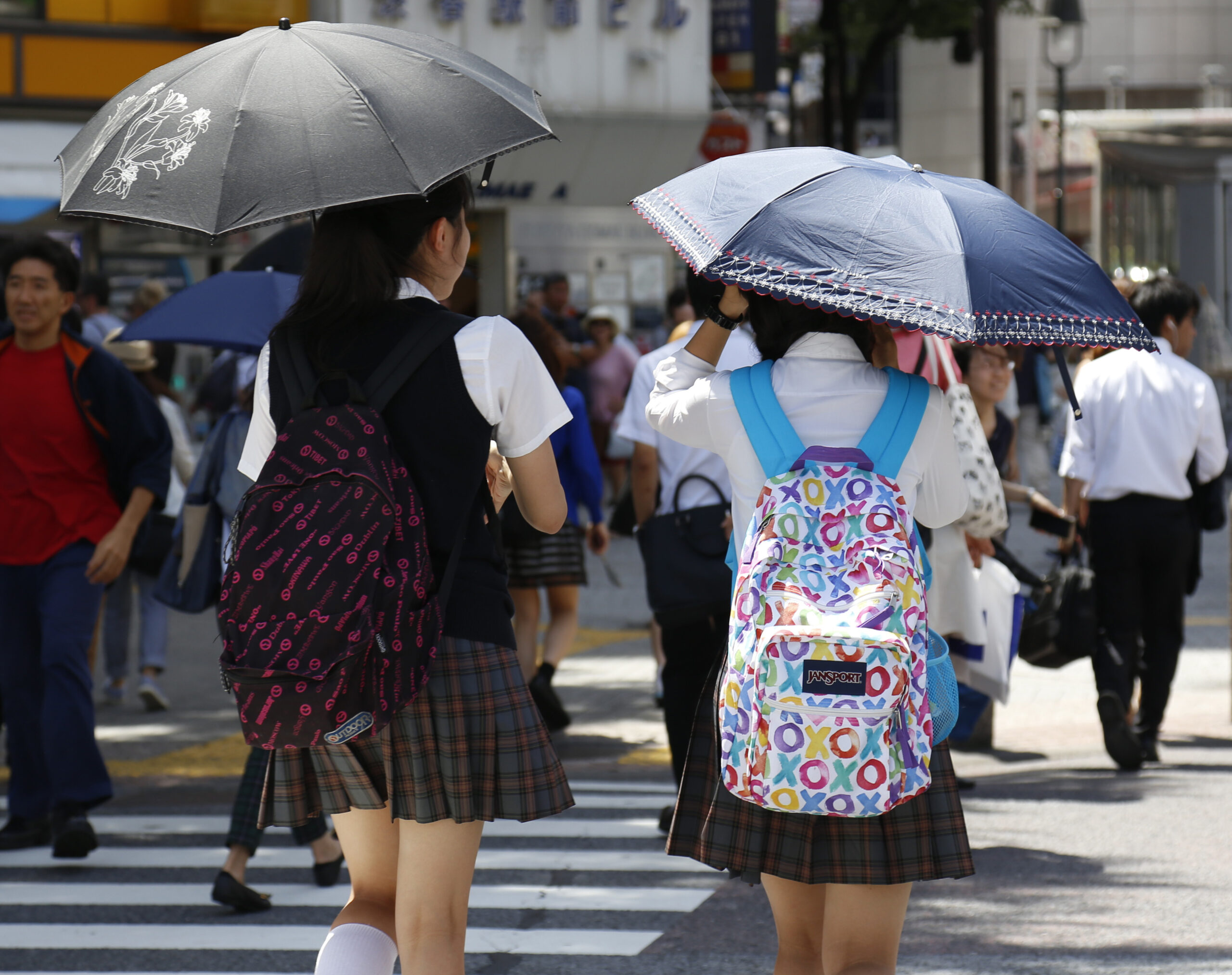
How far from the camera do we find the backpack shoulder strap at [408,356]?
2.97m

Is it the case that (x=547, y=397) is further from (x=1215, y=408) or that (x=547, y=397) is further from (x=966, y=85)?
(x=966, y=85)

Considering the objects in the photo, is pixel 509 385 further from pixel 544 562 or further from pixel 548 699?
pixel 548 699

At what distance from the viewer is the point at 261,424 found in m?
3.19

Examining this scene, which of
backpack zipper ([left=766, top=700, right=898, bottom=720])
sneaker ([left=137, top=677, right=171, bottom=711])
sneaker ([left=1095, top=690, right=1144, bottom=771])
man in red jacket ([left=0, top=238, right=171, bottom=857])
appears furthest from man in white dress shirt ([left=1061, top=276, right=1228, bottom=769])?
sneaker ([left=137, top=677, right=171, bottom=711])

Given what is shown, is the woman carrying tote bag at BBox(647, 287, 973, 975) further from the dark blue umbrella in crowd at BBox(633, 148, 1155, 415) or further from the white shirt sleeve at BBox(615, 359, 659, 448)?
the white shirt sleeve at BBox(615, 359, 659, 448)

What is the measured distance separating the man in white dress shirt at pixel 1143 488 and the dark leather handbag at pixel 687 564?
2389 mm

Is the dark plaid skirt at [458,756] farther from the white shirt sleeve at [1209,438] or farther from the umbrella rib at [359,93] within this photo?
the white shirt sleeve at [1209,438]

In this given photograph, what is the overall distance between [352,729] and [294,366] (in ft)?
2.19

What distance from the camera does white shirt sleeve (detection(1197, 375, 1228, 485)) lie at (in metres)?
7.29

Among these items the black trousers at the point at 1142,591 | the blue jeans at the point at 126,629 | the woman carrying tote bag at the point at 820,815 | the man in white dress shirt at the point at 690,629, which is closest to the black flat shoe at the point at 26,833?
the man in white dress shirt at the point at 690,629

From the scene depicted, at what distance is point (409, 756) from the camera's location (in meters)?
3.06

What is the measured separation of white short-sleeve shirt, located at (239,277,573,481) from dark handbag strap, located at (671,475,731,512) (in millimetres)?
2679

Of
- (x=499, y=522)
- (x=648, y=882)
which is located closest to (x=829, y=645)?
(x=499, y=522)

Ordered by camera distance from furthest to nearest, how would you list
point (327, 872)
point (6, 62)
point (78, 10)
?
point (78, 10), point (6, 62), point (327, 872)
